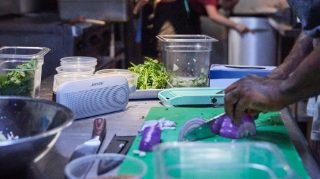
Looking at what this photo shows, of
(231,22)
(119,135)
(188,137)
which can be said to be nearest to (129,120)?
(119,135)

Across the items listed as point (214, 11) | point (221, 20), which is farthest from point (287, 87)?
point (221, 20)

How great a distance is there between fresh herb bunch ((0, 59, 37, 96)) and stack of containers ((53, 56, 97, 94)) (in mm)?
124

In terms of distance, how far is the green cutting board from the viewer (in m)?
1.44

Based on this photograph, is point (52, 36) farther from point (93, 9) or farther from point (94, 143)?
point (94, 143)

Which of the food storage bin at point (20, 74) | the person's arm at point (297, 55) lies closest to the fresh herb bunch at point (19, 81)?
the food storage bin at point (20, 74)

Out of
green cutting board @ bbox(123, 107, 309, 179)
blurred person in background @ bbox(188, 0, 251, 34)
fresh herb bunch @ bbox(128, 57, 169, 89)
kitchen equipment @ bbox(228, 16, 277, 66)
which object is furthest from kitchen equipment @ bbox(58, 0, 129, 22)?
green cutting board @ bbox(123, 107, 309, 179)

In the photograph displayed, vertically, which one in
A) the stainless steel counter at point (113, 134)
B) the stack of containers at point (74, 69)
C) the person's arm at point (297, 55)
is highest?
the person's arm at point (297, 55)

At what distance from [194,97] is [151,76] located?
1.02 ft

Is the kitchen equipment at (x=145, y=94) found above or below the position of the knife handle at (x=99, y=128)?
above

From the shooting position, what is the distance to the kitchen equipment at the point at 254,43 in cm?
490

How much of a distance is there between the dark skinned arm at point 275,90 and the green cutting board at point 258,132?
14cm

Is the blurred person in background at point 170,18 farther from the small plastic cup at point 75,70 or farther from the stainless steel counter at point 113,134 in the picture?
the stainless steel counter at point 113,134

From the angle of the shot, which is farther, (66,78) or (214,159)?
(66,78)

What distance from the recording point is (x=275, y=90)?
4.75 feet
